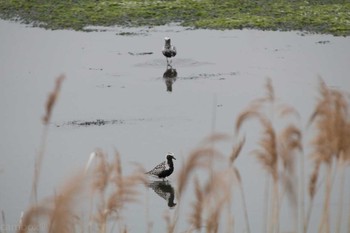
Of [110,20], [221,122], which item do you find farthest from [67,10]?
[221,122]

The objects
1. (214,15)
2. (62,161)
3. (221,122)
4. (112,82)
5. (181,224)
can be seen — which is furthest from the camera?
(214,15)

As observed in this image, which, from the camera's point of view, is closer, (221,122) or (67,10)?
(221,122)

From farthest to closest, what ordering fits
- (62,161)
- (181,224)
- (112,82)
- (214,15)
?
1. (214,15)
2. (112,82)
3. (62,161)
4. (181,224)

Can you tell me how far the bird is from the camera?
1007cm

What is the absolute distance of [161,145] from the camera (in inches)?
449

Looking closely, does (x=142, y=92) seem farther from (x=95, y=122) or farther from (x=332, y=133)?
(x=332, y=133)

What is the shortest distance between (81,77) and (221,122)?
4673 millimetres

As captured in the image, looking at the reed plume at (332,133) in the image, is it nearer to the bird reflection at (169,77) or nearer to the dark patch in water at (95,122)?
the dark patch in water at (95,122)

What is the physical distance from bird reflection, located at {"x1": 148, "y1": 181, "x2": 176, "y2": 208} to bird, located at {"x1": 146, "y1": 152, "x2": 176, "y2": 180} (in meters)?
0.11

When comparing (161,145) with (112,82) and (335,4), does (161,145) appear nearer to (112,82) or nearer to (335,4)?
(112,82)

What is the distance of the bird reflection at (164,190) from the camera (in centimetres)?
956

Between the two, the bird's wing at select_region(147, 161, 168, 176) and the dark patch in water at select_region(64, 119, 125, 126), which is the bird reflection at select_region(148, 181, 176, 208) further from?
the dark patch in water at select_region(64, 119, 125, 126)

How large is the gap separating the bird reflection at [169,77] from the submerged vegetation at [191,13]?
4.48 m

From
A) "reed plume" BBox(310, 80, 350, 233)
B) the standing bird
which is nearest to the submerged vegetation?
Result: the standing bird
